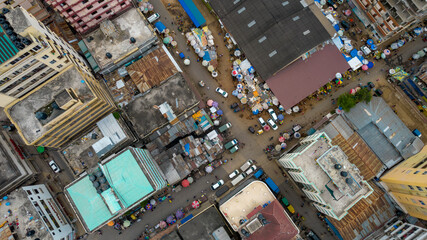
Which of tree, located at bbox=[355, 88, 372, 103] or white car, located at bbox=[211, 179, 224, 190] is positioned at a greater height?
white car, located at bbox=[211, 179, 224, 190]

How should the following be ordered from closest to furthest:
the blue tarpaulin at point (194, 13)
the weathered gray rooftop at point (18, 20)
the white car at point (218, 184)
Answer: the weathered gray rooftop at point (18, 20) < the white car at point (218, 184) < the blue tarpaulin at point (194, 13)

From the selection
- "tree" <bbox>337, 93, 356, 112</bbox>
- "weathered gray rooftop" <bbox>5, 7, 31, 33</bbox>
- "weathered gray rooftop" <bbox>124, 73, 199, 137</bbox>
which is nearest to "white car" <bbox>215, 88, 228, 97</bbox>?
"weathered gray rooftop" <bbox>124, 73, 199, 137</bbox>

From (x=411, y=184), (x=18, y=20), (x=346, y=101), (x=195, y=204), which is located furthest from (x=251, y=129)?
(x=18, y=20)

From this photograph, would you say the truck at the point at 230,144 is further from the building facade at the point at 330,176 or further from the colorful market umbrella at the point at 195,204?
the building facade at the point at 330,176

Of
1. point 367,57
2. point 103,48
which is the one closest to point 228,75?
point 103,48

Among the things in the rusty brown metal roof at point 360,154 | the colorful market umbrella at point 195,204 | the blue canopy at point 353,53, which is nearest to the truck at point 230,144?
the colorful market umbrella at point 195,204

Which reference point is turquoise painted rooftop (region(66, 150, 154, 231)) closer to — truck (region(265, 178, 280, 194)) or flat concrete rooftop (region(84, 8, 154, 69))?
flat concrete rooftop (region(84, 8, 154, 69))

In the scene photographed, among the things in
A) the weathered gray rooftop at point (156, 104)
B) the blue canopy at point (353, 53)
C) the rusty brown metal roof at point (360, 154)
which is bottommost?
the rusty brown metal roof at point (360, 154)
